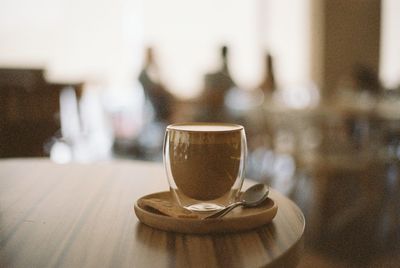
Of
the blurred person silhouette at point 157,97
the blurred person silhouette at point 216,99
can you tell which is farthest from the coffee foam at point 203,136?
the blurred person silhouette at point 157,97

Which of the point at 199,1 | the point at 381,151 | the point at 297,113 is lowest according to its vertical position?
the point at 381,151

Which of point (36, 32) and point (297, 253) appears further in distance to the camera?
point (36, 32)

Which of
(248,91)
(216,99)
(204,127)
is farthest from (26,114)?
(248,91)

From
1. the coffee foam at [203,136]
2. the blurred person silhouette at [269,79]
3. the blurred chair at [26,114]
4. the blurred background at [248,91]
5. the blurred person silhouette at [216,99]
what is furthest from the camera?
the blurred person silhouette at [269,79]

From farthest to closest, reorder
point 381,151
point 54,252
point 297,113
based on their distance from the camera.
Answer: point 297,113, point 381,151, point 54,252

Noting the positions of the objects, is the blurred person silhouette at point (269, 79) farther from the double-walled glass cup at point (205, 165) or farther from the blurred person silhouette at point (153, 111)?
the double-walled glass cup at point (205, 165)

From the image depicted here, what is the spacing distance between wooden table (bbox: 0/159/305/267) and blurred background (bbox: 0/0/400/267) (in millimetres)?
1643

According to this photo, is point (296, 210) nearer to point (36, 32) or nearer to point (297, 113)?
point (297, 113)

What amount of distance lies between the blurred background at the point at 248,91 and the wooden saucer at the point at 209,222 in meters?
1.71

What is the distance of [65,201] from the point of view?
2.79ft

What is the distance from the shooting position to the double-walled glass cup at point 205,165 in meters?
0.70

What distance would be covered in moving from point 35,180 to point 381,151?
2605mm

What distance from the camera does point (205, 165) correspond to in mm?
700

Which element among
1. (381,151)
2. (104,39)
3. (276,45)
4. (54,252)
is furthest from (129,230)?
(276,45)
